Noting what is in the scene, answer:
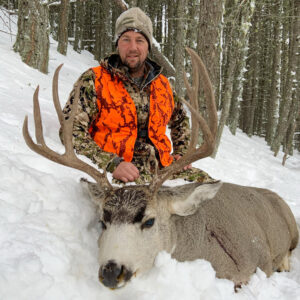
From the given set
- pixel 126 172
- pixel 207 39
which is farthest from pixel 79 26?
pixel 126 172

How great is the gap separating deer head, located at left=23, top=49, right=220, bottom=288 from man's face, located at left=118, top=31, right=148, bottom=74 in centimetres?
119

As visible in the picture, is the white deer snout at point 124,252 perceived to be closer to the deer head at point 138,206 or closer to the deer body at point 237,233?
the deer head at point 138,206

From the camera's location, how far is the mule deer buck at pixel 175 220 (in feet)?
6.78

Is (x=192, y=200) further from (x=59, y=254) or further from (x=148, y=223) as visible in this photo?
(x=59, y=254)

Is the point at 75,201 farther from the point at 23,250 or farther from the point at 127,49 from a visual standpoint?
the point at 127,49

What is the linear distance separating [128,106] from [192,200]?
1420mm

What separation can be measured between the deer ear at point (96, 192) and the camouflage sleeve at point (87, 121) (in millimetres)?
357

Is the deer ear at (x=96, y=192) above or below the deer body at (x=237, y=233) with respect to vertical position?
above

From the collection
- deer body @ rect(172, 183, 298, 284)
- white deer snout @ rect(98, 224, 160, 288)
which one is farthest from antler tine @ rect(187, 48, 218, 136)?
white deer snout @ rect(98, 224, 160, 288)

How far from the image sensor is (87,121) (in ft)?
10.8

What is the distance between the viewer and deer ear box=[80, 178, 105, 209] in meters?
2.51

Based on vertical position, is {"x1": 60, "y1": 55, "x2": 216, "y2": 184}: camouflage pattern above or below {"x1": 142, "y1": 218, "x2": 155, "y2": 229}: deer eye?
above

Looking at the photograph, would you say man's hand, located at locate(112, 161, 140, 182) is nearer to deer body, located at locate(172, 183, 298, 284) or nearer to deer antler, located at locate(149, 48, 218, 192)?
deer antler, located at locate(149, 48, 218, 192)

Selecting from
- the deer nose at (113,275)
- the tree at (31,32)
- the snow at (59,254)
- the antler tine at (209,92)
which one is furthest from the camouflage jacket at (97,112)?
the tree at (31,32)
